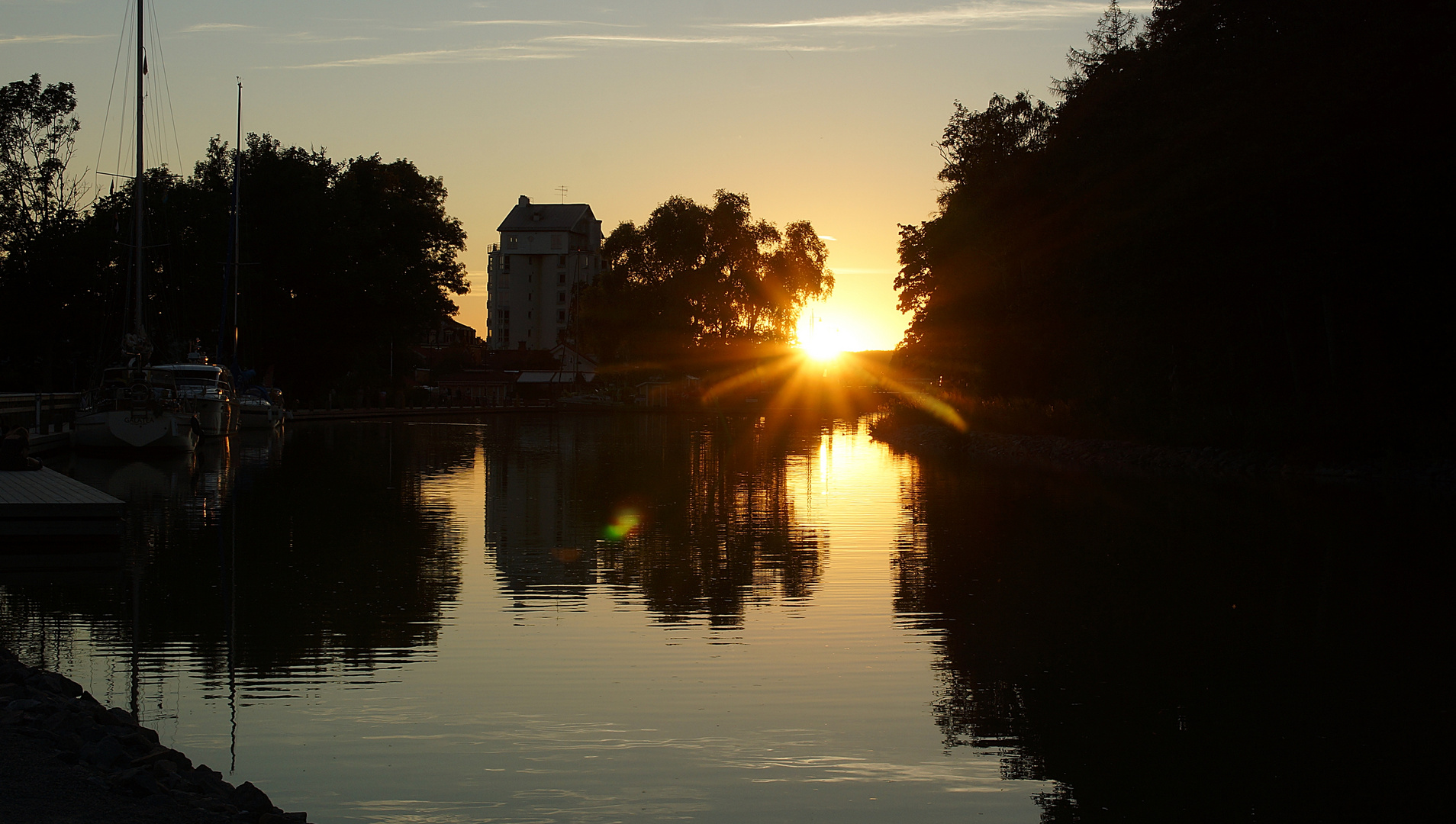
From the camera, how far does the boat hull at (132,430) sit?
32.4 meters

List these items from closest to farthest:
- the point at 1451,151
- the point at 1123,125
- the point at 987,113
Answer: the point at 1451,151 < the point at 1123,125 < the point at 987,113

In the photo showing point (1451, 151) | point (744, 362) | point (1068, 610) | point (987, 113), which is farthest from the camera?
point (744, 362)

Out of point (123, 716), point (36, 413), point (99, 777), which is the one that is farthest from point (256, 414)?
point (99, 777)

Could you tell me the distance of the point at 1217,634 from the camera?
11461 millimetres

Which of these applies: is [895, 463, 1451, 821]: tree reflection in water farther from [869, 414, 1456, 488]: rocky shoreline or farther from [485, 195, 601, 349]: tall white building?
[485, 195, 601, 349]: tall white building

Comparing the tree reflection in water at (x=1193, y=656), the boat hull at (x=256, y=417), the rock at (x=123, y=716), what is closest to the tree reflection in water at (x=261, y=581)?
the rock at (x=123, y=716)

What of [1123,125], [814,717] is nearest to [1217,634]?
[814,717]

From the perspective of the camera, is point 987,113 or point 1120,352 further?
point 987,113

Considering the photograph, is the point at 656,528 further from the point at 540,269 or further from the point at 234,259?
the point at 540,269

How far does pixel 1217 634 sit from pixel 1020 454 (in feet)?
96.2

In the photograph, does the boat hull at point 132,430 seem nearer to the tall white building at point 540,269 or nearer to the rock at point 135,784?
the rock at point 135,784

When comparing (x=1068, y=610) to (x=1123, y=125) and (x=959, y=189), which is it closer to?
(x=1123, y=125)

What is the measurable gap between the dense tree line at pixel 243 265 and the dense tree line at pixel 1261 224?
37.2 meters

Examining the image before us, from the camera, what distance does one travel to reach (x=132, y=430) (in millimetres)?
32406
